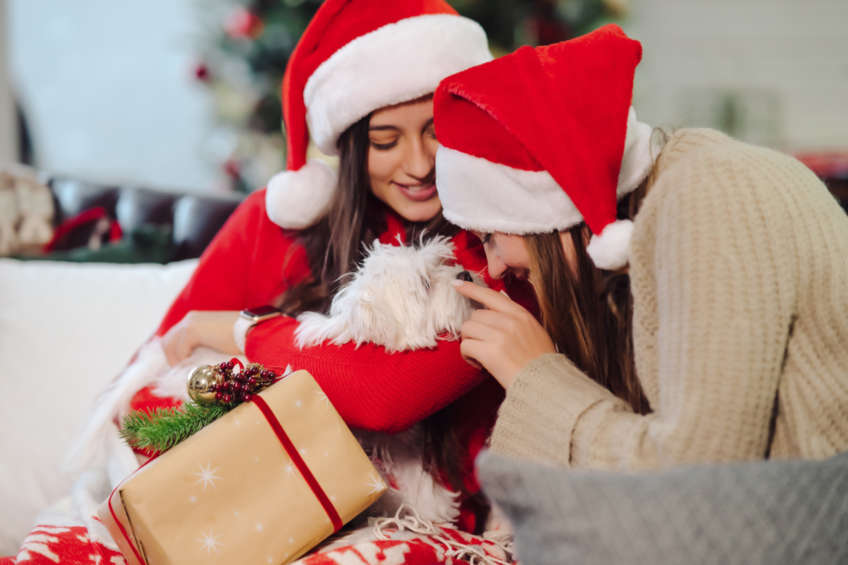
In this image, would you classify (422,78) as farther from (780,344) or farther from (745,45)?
(745,45)

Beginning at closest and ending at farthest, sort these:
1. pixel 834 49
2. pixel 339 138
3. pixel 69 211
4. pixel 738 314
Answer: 1. pixel 738 314
2. pixel 339 138
3. pixel 69 211
4. pixel 834 49

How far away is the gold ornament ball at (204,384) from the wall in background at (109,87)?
9.07 feet

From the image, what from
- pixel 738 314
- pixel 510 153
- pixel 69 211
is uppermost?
pixel 510 153

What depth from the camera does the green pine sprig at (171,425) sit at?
2.81ft

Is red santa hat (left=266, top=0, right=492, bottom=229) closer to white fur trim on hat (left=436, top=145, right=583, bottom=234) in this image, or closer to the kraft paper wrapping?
white fur trim on hat (left=436, top=145, right=583, bottom=234)

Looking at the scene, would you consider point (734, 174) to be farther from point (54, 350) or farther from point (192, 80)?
point (192, 80)

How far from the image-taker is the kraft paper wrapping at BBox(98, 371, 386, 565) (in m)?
0.80

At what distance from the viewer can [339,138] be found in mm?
1263

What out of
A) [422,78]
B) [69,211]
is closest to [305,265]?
[422,78]

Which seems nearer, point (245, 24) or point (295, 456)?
point (295, 456)

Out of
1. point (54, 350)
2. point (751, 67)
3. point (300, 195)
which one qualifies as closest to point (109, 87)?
point (54, 350)

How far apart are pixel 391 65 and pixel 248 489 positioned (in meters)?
0.69

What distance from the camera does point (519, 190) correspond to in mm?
871

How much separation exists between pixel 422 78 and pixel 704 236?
0.60 metres
